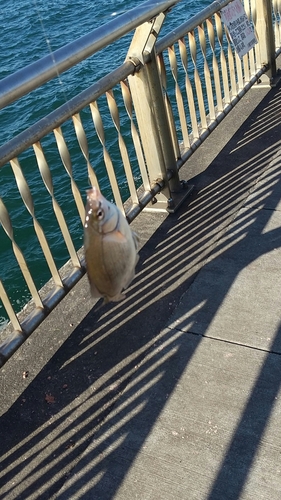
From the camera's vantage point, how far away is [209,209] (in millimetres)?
4871

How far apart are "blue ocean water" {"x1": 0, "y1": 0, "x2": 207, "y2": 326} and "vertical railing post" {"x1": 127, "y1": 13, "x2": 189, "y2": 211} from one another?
45 cm

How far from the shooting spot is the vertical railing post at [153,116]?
4.18m

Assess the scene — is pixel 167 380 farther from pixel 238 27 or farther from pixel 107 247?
pixel 238 27

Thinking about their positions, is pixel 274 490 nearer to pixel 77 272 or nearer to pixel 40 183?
pixel 77 272

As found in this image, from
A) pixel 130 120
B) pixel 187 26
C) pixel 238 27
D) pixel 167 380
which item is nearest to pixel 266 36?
pixel 238 27

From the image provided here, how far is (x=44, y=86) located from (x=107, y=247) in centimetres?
1316

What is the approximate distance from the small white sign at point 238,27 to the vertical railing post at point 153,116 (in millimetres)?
1426

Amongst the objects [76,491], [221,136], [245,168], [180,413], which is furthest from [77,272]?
[221,136]

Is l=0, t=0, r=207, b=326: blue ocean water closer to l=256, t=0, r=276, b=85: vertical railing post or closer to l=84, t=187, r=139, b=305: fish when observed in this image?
l=84, t=187, r=139, b=305: fish

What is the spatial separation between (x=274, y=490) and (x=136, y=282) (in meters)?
1.83

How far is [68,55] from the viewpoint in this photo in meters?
3.16

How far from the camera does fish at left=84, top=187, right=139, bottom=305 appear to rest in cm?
165

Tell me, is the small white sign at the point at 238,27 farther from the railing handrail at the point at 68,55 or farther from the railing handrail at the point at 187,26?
the railing handrail at the point at 68,55

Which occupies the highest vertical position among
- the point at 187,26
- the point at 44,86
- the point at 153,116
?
the point at 187,26
